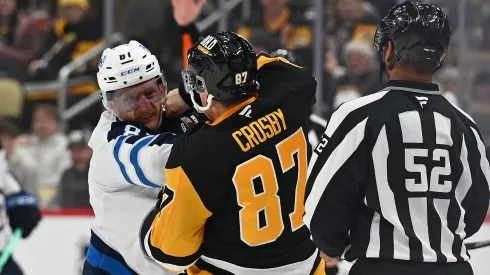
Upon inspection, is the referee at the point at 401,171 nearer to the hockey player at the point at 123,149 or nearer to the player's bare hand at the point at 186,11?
the hockey player at the point at 123,149

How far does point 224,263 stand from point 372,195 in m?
0.49

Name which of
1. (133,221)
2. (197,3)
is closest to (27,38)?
(197,3)

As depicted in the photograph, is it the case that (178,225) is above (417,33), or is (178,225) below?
below

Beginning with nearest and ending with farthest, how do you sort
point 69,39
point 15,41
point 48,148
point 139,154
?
point 139,154 < point 48,148 < point 69,39 < point 15,41

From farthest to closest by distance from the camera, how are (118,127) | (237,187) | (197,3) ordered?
1. (197,3)
2. (118,127)
3. (237,187)

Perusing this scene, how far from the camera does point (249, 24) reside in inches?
231

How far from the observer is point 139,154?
249cm

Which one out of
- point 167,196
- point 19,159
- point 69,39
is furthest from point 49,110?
point 167,196

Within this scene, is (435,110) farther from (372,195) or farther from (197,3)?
(197,3)

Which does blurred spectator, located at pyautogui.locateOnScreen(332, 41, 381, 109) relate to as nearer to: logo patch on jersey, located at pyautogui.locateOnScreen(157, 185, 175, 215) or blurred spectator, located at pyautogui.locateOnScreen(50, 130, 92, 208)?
blurred spectator, located at pyautogui.locateOnScreen(50, 130, 92, 208)

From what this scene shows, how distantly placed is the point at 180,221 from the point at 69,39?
14.8 ft

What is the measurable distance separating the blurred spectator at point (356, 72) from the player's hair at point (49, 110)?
192 cm

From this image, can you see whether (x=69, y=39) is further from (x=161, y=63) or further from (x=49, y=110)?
(x=161, y=63)

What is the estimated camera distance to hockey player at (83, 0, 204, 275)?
2674 millimetres
